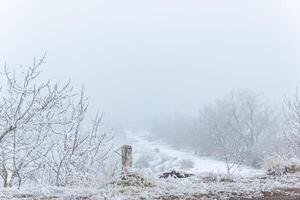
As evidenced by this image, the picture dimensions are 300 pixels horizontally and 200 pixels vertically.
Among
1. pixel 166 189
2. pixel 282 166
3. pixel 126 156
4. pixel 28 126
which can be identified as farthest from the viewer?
pixel 28 126

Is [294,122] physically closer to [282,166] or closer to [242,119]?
[282,166]

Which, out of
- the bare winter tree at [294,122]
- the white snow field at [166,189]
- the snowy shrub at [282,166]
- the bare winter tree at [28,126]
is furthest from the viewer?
the bare winter tree at [294,122]

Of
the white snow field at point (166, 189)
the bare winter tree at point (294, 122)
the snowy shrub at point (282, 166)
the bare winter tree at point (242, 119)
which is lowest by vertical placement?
the white snow field at point (166, 189)

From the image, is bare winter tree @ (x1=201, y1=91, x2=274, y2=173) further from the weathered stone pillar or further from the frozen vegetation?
the weathered stone pillar

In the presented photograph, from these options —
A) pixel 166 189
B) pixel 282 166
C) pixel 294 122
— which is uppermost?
pixel 294 122

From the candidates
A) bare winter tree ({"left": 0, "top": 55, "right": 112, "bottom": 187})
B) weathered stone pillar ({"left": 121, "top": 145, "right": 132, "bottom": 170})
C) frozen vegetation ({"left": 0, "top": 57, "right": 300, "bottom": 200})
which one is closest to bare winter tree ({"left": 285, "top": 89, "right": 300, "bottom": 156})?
frozen vegetation ({"left": 0, "top": 57, "right": 300, "bottom": 200})

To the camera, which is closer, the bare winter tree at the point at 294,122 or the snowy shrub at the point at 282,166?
the snowy shrub at the point at 282,166

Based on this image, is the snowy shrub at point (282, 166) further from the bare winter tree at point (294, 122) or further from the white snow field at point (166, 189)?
the bare winter tree at point (294, 122)

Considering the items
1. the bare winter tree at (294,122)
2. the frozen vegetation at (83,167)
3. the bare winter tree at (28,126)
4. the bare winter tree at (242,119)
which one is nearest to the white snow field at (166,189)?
the frozen vegetation at (83,167)

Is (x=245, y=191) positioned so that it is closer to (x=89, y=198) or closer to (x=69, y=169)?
(x=89, y=198)

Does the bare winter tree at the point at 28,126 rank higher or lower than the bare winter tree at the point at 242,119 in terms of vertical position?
lower

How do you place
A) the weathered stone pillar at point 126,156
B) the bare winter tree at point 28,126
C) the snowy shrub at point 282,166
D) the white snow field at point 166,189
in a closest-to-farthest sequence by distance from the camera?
1. the white snow field at point 166,189
2. the weathered stone pillar at point 126,156
3. the snowy shrub at point 282,166
4. the bare winter tree at point 28,126

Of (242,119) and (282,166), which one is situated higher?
(242,119)

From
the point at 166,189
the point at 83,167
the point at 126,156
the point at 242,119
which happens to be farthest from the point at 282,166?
the point at 242,119
